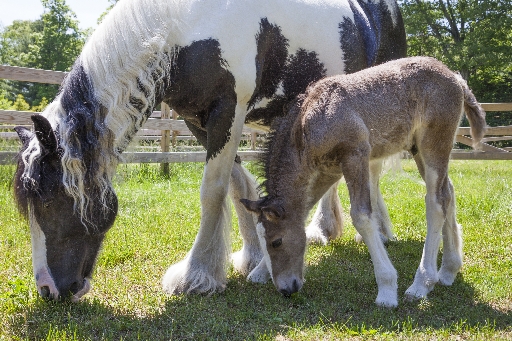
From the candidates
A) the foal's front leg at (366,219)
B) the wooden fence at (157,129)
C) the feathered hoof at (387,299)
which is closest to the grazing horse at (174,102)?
the wooden fence at (157,129)

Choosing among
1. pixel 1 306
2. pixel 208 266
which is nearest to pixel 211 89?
pixel 208 266

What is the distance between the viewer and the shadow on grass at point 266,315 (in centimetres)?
310

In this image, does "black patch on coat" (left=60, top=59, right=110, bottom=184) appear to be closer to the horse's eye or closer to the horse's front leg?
the horse's front leg

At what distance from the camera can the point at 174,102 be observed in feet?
13.0

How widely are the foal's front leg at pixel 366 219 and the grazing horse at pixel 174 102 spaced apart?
38.2 inches

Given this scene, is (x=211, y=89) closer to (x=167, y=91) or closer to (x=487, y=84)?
(x=167, y=91)

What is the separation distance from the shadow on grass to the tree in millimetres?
25098

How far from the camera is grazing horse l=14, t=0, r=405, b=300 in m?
3.32

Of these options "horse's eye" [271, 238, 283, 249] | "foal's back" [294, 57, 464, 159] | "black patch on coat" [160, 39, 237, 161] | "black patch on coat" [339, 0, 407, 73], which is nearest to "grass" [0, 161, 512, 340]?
"horse's eye" [271, 238, 283, 249]

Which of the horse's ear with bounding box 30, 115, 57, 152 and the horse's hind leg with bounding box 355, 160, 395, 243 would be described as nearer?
the horse's ear with bounding box 30, 115, 57, 152

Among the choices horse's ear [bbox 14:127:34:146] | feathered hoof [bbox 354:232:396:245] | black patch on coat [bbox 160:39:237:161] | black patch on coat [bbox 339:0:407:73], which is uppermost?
black patch on coat [bbox 339:0:407:73]

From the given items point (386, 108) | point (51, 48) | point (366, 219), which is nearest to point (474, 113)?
point (386, 108)

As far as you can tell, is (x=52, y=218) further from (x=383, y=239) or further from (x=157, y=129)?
(x=157, y=129)

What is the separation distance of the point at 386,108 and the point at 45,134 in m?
2.45
